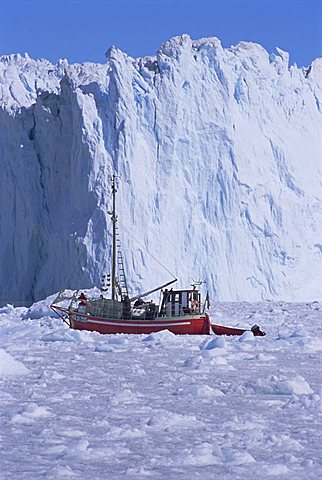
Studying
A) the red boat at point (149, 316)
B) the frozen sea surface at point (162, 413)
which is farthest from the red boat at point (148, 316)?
the frozen sea surface at point (162, 413)

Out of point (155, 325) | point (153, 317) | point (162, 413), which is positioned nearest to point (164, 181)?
point (153, 317)

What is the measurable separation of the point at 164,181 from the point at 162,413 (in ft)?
59.0

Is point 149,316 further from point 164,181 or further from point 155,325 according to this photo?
point 164,181

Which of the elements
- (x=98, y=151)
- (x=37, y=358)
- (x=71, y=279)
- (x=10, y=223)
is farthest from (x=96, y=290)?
(x=37, y=358)

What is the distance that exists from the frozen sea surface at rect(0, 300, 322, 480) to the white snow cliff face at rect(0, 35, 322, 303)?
505 inches

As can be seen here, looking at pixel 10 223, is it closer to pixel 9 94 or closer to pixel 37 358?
pixel 9 94

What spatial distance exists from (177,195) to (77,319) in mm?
9908

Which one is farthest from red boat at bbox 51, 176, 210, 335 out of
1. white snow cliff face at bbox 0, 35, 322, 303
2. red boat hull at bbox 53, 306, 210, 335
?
white snow cliff face at bbox 0, 35, 322, 303

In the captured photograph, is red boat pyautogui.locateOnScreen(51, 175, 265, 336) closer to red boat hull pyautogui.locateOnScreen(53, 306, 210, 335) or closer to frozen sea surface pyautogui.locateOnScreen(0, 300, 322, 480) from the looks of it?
red boat hull pyautogui.locateOnScreen(53, 306, 210, 335)

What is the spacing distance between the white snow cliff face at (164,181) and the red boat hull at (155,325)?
302 inches

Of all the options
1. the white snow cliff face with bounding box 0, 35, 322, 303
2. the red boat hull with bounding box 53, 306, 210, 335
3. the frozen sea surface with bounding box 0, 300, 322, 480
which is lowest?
the frozen sea surface with bounding box 0, 300, 322, 480

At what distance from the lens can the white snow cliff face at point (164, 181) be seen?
71.1 feet

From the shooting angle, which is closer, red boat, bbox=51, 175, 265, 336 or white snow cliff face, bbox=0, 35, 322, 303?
red boat, bbox=51, 175, 265, 336

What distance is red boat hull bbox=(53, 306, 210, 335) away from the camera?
12180mm
